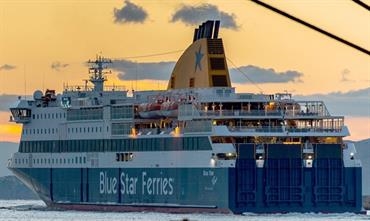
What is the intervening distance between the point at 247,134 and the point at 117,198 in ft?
42.0

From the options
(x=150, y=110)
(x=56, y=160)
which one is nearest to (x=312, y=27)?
(x=150, y=110)

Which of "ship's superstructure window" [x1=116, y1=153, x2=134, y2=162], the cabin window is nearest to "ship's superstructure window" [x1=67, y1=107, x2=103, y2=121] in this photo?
"ship's superstructure window" [x1=116, y1=153, x2=134, y2=162]

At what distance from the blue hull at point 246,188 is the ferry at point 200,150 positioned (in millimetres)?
61

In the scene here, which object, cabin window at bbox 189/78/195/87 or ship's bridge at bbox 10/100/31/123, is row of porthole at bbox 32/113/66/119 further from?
cabin window at bbox 189/78/195/87

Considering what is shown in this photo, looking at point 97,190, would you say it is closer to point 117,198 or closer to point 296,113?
point 117,198

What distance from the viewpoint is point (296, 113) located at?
85062 mm

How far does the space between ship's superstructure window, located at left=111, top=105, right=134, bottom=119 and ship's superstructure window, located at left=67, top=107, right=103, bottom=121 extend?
1206mm

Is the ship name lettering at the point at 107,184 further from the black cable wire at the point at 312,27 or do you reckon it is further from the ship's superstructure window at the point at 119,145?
the black cable wire at the point at 312,27

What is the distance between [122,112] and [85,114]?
4222mm

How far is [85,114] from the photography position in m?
94.3

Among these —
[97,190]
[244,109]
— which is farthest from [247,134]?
[97,190]

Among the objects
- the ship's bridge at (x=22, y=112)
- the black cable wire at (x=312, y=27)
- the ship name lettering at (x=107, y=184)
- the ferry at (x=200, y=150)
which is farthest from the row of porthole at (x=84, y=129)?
the black cable wire at (x=312, y=27)

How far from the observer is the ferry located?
8019cm

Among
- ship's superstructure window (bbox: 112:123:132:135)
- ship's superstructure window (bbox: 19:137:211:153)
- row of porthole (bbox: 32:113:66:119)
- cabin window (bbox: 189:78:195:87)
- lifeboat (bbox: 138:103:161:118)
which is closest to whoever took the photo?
ship's superstructure window (bbox: 19:137:211:153)
